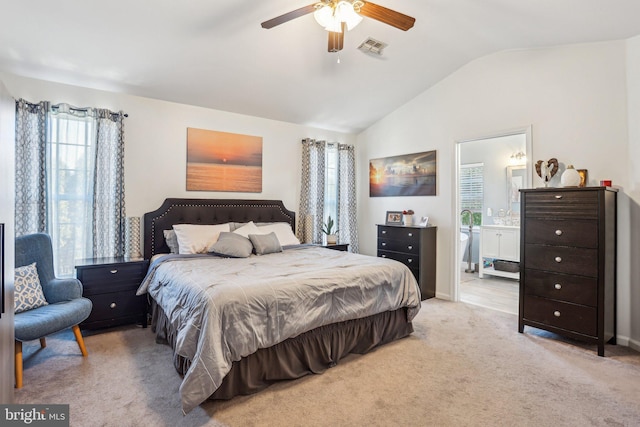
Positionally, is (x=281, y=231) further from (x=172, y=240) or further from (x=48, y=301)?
(x=48, y=301)

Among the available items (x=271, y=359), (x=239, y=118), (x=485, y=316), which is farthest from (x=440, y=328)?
(x=239, y=118)

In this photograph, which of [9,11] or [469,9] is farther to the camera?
[469,9]

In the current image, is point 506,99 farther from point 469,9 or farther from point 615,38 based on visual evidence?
point 469,9

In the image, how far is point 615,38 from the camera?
10.1ft

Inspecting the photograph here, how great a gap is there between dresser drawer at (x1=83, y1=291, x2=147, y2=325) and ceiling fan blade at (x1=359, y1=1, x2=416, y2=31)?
3.32 m

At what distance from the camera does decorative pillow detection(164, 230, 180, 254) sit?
3814 millimetres

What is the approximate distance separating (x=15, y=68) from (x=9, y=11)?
0.83m

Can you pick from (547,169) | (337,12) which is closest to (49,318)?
(337,12)

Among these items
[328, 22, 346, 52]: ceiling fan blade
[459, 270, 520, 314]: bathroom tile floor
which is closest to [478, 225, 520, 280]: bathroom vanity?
[459, 270, 520, 314]: bathroom tile floor

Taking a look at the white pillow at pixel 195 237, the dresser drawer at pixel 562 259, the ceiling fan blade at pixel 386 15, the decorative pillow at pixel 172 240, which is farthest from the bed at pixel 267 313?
the ceiling fan blade at pixel 386 15

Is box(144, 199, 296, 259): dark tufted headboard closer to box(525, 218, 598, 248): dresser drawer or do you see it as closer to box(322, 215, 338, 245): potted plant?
box(322, 215, 338, 245): potted plant

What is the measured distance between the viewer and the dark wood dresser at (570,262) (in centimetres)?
287

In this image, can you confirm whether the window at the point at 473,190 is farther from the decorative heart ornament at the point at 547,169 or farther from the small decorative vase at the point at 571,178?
the small decorative vase at the point at 571,178
